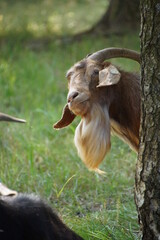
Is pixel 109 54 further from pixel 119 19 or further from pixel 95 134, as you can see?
pixel 119 19

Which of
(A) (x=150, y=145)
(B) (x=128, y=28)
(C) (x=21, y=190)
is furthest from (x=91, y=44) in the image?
(A) (x=150, y=145)

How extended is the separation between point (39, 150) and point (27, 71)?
9.29ft

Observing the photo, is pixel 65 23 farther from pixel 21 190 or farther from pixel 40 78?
pixel 21 190

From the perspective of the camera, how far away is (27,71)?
904 cm

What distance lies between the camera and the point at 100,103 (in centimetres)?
440

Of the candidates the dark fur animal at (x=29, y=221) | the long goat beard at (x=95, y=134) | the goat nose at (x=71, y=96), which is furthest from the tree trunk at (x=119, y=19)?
the dark fur animal at (x=29, y=221)

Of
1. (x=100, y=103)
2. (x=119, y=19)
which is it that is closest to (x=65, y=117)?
(x=100, y=103)

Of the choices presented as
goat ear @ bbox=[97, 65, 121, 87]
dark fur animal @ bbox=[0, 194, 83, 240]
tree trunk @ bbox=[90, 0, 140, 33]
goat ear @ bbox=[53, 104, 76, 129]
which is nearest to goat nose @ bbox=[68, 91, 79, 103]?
goat ear @ bbox=[97, 65, 121, 87]

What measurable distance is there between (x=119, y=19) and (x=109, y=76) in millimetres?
7416

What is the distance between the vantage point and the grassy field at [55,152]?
5.04 m

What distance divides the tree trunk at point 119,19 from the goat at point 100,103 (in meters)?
6.75

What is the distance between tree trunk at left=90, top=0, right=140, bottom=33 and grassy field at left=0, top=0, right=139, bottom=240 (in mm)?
476

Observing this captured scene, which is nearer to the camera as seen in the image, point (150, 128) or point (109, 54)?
point (150, 128)

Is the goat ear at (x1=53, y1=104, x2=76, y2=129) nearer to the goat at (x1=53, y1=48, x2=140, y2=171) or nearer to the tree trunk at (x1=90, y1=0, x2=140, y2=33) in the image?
the goat at (x1=53, y1=48, x2=140, y2=171)
